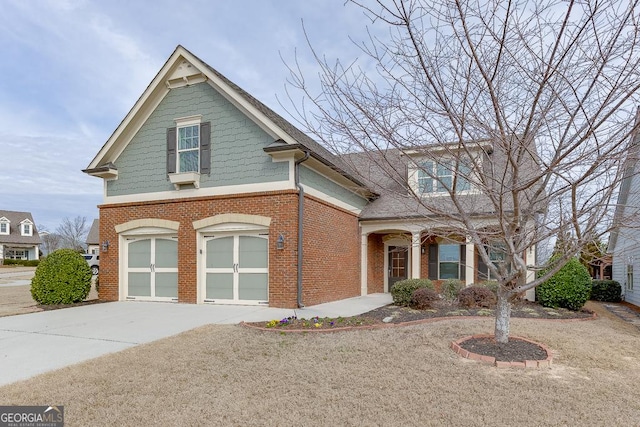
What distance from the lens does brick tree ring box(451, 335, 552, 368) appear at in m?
5.42

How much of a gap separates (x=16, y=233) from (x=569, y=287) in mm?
58962

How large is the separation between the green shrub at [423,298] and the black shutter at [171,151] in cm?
789

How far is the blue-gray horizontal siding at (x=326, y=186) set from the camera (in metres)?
11.4

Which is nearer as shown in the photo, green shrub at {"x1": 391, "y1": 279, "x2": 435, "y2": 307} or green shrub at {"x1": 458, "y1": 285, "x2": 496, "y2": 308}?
green shrub at {"x1": 458, "y1": 285, "x2": 496, "y2": 308}

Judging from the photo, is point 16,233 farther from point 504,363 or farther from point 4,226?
point 504,363

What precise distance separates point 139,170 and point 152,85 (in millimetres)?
2661

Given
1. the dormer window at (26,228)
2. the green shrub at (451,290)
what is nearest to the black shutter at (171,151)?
the green shrub at (451,290)

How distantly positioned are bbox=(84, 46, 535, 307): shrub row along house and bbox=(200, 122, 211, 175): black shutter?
3cm

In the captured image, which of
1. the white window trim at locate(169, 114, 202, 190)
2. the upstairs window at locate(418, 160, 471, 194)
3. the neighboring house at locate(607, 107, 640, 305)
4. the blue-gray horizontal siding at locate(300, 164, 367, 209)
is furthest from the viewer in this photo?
the white window trim at locate(169, 114, 202, 190)

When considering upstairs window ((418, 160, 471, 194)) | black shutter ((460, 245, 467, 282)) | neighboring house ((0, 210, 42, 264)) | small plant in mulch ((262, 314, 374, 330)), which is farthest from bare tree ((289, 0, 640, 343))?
neighboring house ((0, 210, 42, 264))

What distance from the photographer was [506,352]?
5.83 m

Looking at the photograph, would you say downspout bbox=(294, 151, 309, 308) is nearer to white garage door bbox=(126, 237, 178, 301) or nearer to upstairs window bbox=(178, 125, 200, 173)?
upstairs window bbox=(178, 125, 200, 173)

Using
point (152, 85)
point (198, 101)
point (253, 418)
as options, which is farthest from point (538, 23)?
point (152, 85)

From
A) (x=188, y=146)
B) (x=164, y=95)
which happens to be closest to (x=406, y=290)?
(x=188, y=146)
